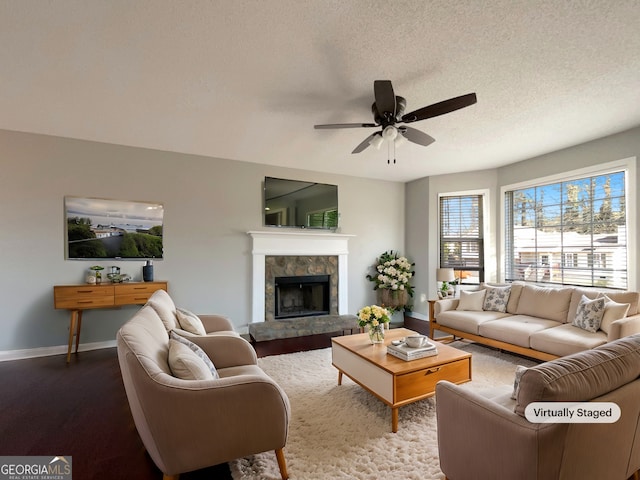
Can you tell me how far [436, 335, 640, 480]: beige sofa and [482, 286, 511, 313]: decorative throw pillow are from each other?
2641 millimetres

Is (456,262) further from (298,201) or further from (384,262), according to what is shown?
(298,201)

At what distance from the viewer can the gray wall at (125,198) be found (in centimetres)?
353

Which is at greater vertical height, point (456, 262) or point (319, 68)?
point (319, 68)

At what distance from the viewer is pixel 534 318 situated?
362 centimetres

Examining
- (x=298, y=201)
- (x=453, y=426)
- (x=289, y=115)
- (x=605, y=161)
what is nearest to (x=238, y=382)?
A: (x=453, y=426)

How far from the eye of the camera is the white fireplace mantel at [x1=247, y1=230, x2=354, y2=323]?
15.3 ft

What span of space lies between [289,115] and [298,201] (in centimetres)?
208

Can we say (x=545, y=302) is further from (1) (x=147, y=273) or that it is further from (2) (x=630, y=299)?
(1) (x=147, y=273)

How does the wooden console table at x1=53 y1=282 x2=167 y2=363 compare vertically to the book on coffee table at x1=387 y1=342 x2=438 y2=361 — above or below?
above

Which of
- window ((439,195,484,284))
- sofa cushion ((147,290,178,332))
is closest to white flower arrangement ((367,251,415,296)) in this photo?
window ((439,195,484,284))

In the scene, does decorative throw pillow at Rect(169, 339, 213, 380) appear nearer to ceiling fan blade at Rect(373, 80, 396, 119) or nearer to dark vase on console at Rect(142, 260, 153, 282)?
ceiling fan blade at Rect(373, 80, 396, 119)

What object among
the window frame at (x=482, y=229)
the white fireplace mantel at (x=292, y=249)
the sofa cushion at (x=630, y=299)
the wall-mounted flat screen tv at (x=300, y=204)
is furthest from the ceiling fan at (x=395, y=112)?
the window frame at (x=482, y=229)

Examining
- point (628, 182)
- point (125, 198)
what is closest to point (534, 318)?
point (628, 182)

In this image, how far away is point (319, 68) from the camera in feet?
7.52
